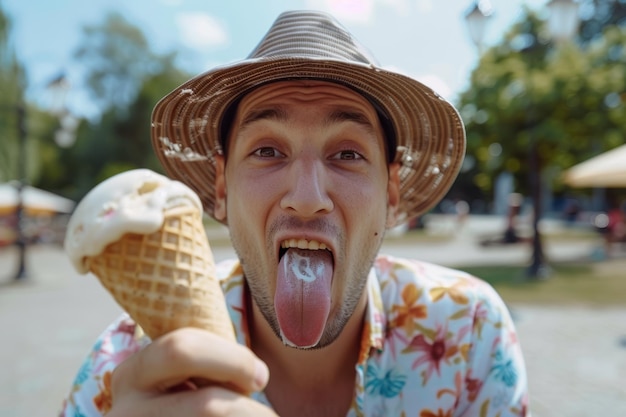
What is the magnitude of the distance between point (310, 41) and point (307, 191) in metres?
0.57

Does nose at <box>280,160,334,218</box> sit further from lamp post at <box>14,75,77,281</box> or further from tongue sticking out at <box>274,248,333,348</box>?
lamp post at <box>14,75,77,281</box>

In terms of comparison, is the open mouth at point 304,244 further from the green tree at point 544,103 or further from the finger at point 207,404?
the green tree at point 544,103

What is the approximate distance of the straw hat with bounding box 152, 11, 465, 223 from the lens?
6.50 feet

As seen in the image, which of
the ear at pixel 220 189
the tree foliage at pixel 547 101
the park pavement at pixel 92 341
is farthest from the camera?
the tree foliage at pixel 547 101

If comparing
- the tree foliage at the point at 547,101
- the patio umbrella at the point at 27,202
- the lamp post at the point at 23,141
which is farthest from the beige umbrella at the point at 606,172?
the patio umbrella at the point at 27,202

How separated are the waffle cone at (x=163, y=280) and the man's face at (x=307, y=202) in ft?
1.33

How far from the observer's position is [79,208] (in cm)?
134

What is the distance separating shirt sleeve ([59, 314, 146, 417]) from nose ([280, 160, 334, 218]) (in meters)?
0.83

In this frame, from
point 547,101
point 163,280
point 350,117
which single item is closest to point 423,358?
point 350,117

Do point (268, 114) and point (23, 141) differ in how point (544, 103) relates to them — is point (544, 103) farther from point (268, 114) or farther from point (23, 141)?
point (23, 141)

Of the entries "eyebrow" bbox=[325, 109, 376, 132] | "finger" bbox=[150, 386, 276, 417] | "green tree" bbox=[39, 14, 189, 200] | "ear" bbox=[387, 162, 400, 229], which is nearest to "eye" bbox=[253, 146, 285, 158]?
"eyebrow" bbox=[325, 109, 376, 132]

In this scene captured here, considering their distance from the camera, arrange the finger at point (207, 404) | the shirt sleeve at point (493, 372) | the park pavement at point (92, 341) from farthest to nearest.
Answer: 1. the park pavement at point (92, 341)
2. the shirt sleeve at point (493, 372)
3. the finger at point (207, 404)

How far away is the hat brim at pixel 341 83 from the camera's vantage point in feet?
6.57

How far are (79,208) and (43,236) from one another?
30939 millimetres
